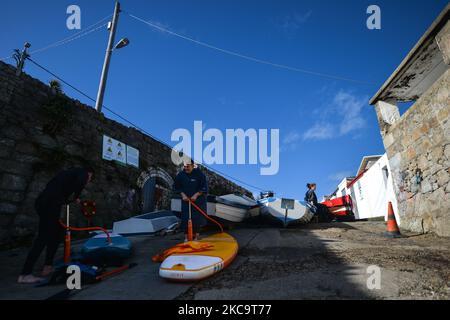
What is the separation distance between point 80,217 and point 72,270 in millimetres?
4494

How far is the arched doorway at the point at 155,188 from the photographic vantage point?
367 inches

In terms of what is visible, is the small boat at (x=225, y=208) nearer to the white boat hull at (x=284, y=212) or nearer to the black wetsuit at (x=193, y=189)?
the white boat hull at (x=284, y=212)

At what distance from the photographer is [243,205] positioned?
8.45 metres

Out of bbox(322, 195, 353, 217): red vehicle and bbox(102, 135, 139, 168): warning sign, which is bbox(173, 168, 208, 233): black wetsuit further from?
bbox(322, 195, 353, 217): red vehicle

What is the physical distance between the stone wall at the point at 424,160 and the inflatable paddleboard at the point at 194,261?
177 inches

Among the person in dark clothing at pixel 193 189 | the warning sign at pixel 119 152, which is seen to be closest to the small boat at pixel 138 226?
the person in dark clothing at pixel 193 189

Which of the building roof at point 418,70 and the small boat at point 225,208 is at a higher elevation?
the building roof at point 418,70

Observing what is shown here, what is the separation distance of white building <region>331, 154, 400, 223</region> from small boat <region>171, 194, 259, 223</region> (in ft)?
16.7

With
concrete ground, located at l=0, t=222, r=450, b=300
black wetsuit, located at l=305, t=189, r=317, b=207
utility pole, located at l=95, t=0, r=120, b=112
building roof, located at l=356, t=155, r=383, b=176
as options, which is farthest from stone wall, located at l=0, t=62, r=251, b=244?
building roof, located at l=356, t=155, r=383, b=176

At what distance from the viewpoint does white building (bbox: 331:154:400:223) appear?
9.92 m

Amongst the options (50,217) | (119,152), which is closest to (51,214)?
(50,217)

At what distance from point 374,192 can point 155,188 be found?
9511 mm

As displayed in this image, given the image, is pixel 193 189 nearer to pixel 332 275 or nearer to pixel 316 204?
pixel 332 275

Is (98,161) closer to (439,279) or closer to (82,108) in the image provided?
(82,108)
